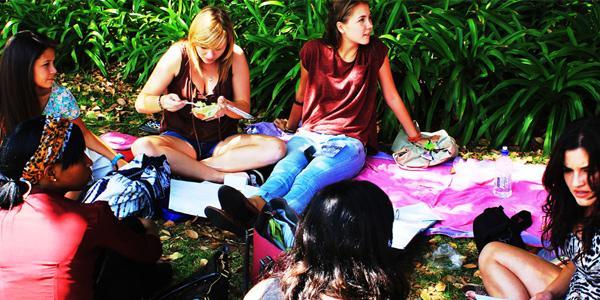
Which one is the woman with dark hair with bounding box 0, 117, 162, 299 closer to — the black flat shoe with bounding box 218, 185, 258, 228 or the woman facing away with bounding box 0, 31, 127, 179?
the black flat shoe with bounding box 218, 185, 258, 228

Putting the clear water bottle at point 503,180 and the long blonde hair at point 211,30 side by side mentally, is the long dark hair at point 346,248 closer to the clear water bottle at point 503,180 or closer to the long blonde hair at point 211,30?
the long blonde hair at point 211,30

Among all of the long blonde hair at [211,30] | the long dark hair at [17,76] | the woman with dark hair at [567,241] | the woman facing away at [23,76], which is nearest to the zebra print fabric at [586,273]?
the woman with dark hair at [567,241]

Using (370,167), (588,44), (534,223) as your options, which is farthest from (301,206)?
(588,44)

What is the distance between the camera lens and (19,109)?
4.42m

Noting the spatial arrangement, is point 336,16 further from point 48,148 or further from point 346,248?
point 346,248

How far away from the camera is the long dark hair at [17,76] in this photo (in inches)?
171

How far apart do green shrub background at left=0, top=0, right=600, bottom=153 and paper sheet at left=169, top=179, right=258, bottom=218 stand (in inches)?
61.4

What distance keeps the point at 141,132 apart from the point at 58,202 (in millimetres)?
3284

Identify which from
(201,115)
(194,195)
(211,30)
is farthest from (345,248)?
(201,115)

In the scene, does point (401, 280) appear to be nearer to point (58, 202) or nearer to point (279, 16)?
point (58, 202)

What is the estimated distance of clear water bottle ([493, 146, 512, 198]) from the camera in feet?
16.5

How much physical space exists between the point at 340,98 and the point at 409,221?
1168 mm

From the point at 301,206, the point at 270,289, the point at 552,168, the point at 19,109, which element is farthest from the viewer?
the point at 301,206

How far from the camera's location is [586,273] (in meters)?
3.15
